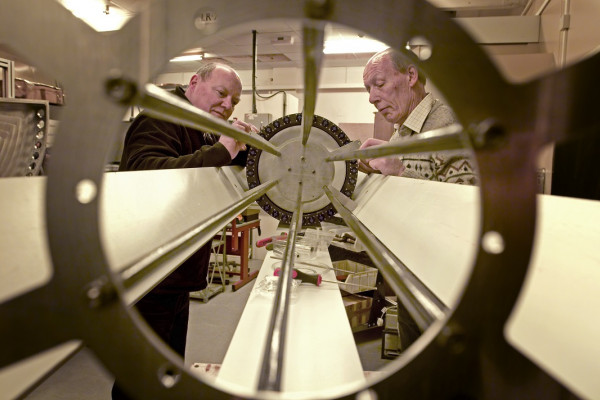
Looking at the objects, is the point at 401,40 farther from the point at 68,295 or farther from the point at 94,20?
the point at 94,20

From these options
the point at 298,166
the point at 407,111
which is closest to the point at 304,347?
the point at 298,166

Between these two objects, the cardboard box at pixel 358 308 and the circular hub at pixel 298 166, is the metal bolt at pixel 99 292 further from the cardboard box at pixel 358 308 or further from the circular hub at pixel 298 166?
the cardboard box at pixel 358 308

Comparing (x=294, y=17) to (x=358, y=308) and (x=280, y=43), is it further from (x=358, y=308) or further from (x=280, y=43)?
(x=280, y=43)

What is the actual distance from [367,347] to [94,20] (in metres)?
3.53

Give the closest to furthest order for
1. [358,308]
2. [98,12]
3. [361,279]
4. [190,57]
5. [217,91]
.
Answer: [217,91], [358,308], [361,279], [98,12], [190,57]

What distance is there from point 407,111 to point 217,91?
75cm

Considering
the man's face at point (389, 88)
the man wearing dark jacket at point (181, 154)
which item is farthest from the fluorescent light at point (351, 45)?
the man wearing dark jacket at point (181, 154)

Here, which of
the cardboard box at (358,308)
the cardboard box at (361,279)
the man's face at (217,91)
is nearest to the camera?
the man's face at (217,91)

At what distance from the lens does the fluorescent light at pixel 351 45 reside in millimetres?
3800

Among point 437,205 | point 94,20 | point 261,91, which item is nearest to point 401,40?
point 437,205

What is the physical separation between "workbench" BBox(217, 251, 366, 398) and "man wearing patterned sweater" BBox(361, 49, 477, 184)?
515mm

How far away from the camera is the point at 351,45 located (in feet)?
12.9

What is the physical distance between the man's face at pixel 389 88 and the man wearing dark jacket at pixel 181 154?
0.53 m

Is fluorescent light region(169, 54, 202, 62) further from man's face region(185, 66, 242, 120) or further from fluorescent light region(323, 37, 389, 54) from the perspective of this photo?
man's face region(185, 66, 242, 120)
